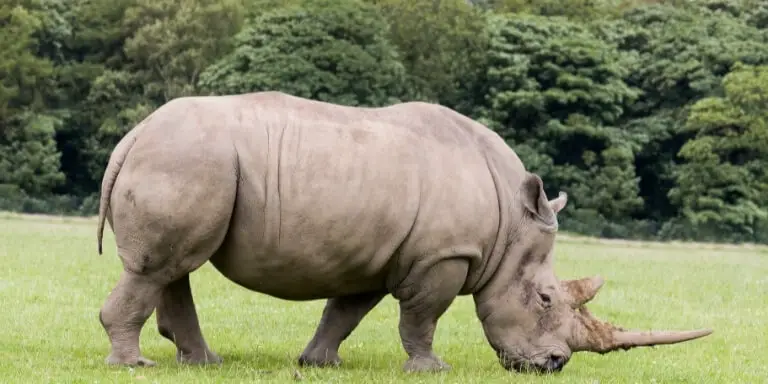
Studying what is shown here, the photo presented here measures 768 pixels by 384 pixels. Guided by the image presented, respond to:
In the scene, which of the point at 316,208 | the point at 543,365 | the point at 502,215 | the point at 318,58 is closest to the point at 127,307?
the point at 316,208

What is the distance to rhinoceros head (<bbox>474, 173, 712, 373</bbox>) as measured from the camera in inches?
451

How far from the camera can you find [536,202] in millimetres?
11547

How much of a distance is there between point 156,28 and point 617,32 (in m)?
26.4

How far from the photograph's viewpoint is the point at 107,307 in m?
10.5

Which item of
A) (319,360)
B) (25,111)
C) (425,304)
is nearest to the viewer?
(425,304)

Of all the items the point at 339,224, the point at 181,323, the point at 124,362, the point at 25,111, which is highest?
the point at 339,224

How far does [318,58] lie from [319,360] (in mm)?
53745

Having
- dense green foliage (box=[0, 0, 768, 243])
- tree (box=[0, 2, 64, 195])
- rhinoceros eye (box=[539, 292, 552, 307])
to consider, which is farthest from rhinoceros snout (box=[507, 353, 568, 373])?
tree (box=[0, 2, 64, 195])

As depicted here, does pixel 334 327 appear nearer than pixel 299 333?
Yes

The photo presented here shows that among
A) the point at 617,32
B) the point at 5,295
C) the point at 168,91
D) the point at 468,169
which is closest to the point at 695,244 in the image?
the point at 617,32

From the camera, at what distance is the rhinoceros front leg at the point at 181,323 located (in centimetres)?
1135

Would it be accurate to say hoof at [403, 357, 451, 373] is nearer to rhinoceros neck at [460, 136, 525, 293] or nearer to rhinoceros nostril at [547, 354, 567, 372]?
rhinoceros neck at [460, 136, 525, 293]

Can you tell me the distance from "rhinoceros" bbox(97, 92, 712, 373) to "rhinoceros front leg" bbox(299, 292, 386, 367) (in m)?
0.01

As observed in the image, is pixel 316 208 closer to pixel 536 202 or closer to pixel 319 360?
pixel 319 360
